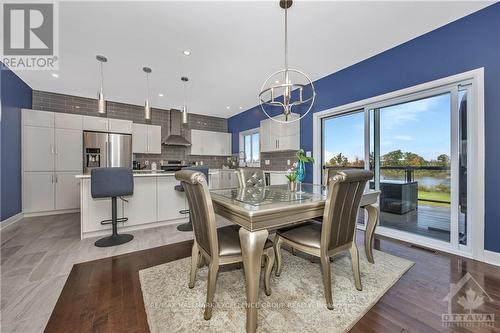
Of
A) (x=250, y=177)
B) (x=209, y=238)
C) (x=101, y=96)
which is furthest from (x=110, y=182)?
(x=209, y=238)

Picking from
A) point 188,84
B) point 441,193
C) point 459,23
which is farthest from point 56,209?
point 459,23

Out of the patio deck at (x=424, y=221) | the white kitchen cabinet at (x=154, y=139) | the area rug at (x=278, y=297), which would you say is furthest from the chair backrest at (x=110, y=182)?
the patio deck at (x=424, y=221)

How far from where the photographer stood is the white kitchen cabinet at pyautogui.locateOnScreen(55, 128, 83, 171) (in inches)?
164

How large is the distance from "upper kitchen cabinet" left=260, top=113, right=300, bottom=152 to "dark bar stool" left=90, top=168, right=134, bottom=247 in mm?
2963

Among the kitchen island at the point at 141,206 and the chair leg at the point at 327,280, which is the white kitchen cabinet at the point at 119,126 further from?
the chair leg at the point at 327,280

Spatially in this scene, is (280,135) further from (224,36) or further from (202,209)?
(202,209)

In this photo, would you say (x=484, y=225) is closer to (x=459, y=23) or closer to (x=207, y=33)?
(x=459, y=23)

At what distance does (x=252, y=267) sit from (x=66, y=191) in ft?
16.5

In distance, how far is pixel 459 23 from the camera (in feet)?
7.32

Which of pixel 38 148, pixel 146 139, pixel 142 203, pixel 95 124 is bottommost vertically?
pixel 142 203

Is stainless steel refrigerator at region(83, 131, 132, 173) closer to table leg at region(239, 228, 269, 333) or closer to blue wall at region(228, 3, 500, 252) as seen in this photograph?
table leg at region(239, 228, 269, 333)

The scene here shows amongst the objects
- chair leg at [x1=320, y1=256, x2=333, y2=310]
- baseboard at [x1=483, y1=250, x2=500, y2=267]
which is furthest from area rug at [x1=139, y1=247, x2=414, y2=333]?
baseboard at [x1=483, y1=250, x2=500, y2=267]

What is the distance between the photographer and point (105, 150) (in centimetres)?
460

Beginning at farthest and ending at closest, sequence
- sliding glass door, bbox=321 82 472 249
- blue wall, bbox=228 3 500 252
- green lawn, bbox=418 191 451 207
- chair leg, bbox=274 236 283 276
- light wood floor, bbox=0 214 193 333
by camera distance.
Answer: green lawn, bbox=418 191 451 207 → sliding glass door, bbox=321 82 472 249 → blue wall, bbox=228 3 500 252 → chair leg, bbox=274 236 283 276 → light wood floor, bbox=0 214 193 333
